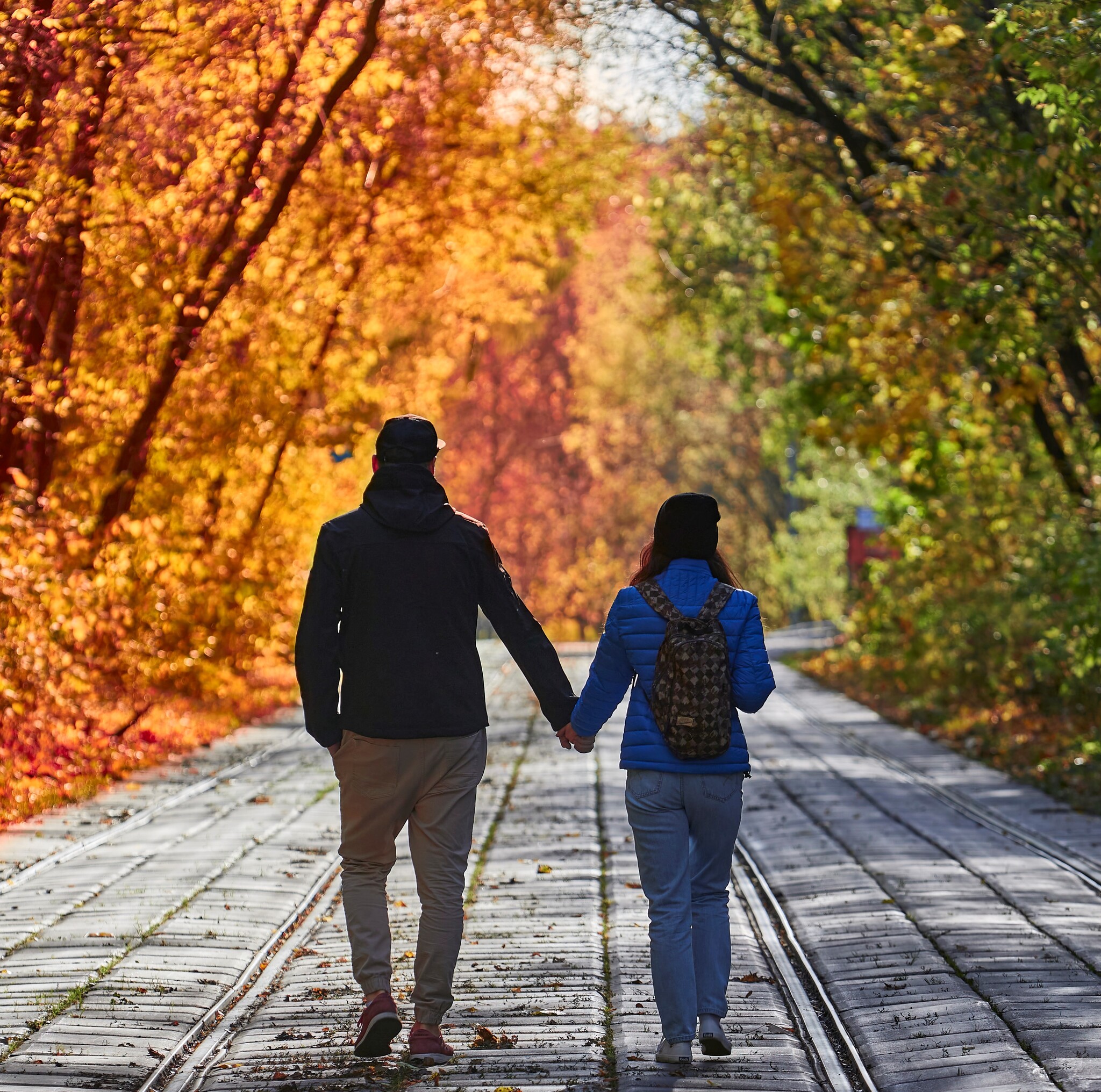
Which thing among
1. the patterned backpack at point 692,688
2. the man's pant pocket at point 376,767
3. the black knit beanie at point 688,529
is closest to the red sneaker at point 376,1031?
the man's pant pocket at point 376,767

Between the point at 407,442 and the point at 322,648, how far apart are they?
2.51 ft

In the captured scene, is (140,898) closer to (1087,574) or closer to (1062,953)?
(1062,953)

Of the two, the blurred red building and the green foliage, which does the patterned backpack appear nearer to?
the green foliage

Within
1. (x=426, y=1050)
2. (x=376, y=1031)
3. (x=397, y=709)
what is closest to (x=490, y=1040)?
(x=426, y=1050)

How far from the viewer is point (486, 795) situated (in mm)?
12328

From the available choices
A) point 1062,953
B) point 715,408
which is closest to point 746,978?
point 1062,953

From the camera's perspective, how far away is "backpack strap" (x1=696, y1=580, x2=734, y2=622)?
18.4ft

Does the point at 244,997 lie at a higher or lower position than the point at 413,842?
lower

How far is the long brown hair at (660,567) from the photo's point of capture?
226 inches

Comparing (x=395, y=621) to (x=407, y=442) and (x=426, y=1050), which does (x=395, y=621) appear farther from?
(x=426, y=1050)

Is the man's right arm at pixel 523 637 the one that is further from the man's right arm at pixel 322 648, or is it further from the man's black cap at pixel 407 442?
the man's right arm at pixel 322 648

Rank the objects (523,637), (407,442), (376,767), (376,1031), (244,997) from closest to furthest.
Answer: (376,1031)
(376,767)
(407,442)
(523,637)
(244,997)

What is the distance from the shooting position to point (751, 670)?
562 cm

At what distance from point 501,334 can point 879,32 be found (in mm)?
28061
